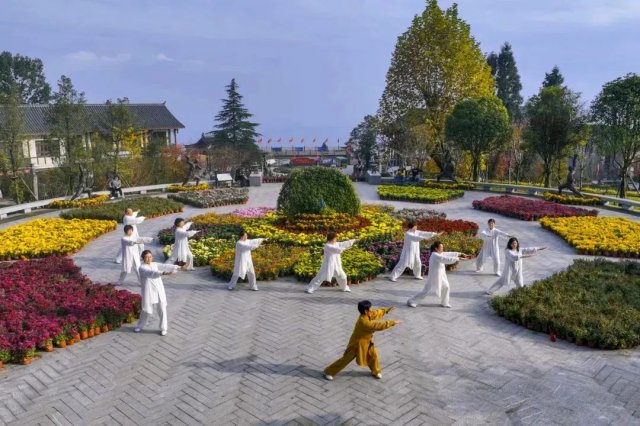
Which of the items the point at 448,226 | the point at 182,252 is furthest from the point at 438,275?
the point at 448,226

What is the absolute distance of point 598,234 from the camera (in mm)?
15031

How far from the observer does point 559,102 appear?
25.2 metres

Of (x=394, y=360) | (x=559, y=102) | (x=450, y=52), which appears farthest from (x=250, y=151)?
(x=394, y=360)

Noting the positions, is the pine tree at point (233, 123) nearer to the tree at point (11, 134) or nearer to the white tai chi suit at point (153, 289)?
the tree at point (11, 134)

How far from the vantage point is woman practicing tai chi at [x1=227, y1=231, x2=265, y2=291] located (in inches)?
432

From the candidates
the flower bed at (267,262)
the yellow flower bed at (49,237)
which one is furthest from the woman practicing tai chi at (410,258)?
the yellow flower bed at (49,237)

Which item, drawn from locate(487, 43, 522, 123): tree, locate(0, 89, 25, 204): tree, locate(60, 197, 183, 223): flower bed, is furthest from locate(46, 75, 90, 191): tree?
locate(487, 43, 522, 123): tree

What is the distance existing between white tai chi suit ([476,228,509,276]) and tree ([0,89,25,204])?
59.7 feet

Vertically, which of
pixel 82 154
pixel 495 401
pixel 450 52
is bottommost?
pixel 495 401

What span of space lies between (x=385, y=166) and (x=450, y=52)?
14.1 meters

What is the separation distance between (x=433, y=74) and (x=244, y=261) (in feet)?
73.0

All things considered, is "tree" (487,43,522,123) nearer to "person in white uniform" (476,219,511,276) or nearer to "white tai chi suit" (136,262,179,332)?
"person in white uniform" (476,219,511,276)

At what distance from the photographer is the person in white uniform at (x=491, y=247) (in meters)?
12.1

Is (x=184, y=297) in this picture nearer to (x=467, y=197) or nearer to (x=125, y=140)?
(x=467, y=197)
